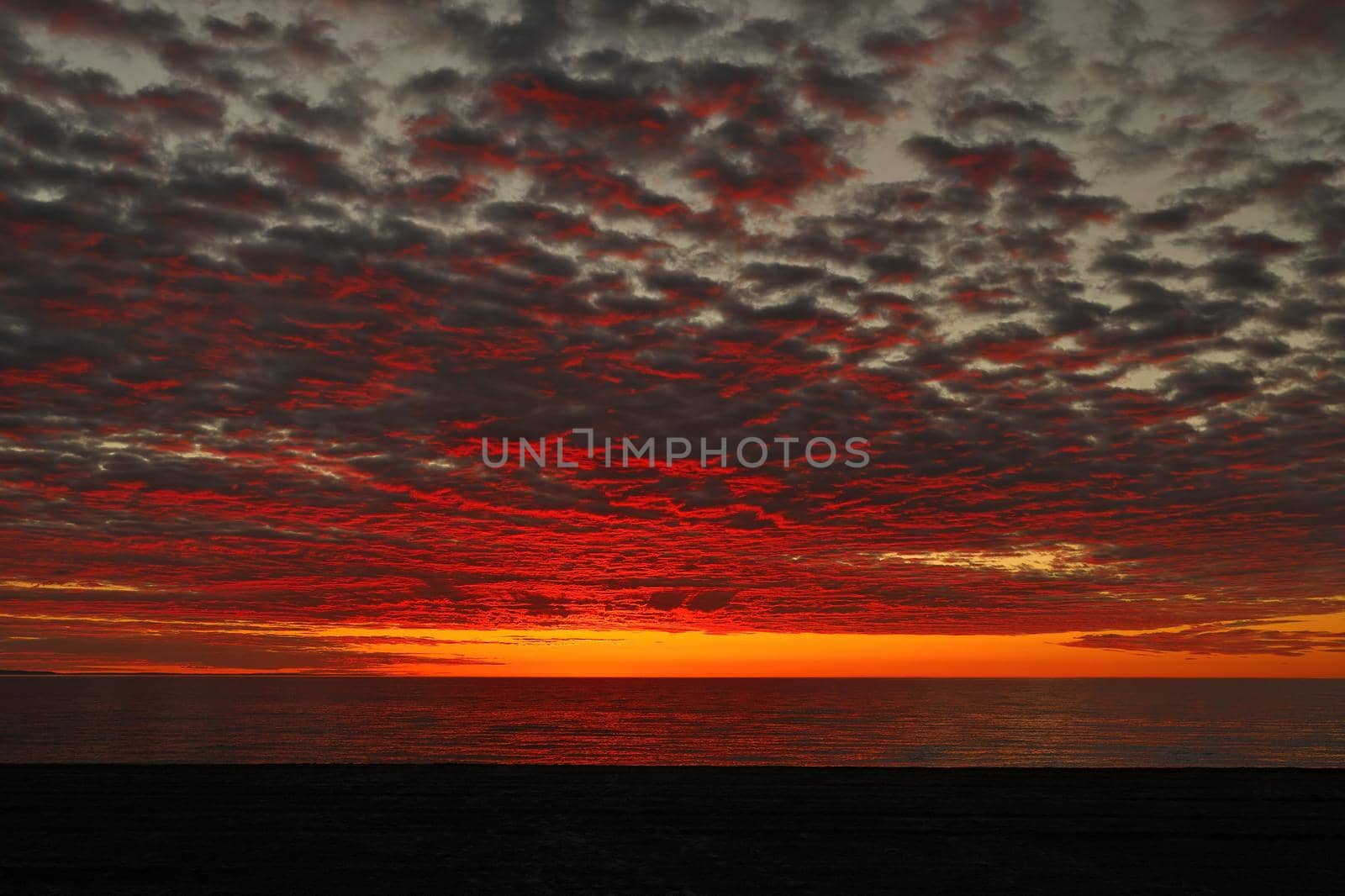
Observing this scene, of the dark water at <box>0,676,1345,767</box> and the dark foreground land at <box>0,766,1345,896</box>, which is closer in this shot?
the dark foreground land at <box>0,766,1345,896</box>

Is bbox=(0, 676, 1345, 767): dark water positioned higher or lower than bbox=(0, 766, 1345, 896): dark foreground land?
lower

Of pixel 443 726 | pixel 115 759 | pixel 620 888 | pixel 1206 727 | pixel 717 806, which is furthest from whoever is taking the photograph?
pixel 1206 727

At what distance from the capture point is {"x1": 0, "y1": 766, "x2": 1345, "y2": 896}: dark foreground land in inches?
656

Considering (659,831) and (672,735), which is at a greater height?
(659,831)

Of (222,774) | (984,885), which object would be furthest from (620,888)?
(222,774)

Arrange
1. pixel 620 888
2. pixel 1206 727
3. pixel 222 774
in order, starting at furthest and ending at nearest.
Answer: pixel 1206 727 < pixel 222 774 < pixel 620 888

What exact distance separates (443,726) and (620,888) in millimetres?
87515

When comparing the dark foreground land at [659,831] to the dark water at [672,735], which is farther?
the dark water at [672,735]

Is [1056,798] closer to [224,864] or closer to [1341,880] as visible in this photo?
[1341,880]

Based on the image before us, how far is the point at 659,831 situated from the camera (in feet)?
67.8

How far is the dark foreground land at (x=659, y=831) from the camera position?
16.7 m

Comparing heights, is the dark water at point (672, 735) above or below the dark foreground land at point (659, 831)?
below

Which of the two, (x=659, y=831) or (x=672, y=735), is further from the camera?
(x=672, y=735)

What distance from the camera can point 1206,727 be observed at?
105 metres
